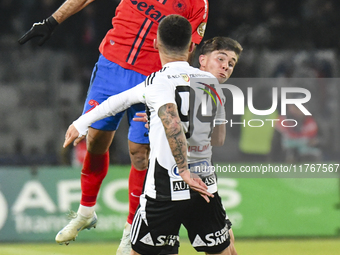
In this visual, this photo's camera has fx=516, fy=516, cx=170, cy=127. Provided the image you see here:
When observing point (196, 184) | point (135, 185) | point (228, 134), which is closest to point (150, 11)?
point (135, 185)

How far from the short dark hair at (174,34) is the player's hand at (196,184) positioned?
2.39ft

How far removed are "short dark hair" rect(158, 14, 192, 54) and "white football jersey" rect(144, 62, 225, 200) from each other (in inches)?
3.9

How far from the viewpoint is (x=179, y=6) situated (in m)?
3.61

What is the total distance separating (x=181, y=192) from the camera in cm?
301

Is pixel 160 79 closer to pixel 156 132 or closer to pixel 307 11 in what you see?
Answer: pixel 156 132

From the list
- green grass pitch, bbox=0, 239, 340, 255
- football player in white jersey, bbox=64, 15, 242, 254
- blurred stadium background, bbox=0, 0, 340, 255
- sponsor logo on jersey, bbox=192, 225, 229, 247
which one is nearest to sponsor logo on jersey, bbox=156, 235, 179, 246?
football player in white jersey, bbox=64, 15, 242, 254

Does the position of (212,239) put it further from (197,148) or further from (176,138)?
(176,138)

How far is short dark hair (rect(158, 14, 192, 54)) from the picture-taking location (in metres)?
2.98

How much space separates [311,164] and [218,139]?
4112mm

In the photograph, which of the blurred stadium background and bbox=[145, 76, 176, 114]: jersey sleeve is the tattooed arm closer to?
bbox=[145, 76, 176, 114]: jersey sleeve

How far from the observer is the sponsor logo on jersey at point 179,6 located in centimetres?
360

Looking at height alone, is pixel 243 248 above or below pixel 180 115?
below

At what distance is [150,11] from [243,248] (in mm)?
3802

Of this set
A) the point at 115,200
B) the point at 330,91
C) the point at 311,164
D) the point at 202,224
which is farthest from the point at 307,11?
the point at 202,224
